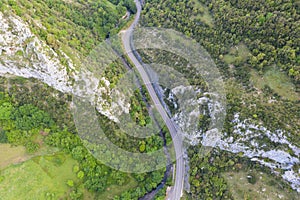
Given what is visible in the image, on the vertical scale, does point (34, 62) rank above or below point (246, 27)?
below

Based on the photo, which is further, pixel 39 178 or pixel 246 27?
pixel 246 27

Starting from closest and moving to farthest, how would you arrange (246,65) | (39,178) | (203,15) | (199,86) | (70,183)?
(70,183) < (39,178) < (246,65) < (199,86) < (203,15)

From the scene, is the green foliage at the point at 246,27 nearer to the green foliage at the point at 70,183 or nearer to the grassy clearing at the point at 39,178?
the green foliage at the point at 70,183

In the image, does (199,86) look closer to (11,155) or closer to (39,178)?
(39,178)

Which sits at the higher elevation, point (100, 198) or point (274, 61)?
point (274, 61)

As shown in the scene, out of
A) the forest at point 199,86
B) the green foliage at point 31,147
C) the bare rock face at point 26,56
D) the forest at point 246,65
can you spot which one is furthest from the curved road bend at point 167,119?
the green foliage at point 31,147

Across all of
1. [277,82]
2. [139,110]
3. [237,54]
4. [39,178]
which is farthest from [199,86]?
[39,178]

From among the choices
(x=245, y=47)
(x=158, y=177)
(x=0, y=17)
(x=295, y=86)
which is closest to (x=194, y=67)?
(x=245, y=47)

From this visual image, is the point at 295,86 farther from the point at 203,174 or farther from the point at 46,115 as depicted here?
the point at 46,115
